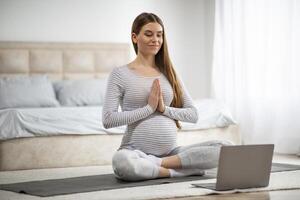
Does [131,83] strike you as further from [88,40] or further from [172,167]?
[88,40]

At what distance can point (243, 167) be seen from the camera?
360 cm

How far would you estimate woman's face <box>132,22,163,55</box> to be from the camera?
13.5 ft

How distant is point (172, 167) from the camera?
A: 412 cm

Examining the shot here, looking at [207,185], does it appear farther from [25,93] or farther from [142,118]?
[25,93]

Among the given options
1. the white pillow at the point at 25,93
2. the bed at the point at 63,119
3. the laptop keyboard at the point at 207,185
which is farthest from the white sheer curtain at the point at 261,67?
the laptop keyboard at the point at 207,185

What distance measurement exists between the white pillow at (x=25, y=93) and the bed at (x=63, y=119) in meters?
0.01

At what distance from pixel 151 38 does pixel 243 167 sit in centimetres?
99

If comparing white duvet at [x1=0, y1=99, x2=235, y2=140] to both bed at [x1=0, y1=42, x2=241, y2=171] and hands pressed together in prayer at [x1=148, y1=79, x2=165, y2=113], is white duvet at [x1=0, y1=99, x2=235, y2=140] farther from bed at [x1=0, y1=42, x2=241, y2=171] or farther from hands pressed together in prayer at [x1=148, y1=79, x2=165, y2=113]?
hands pressed together in prayer at [x1=148, y1=79, x2=165, y2=113]

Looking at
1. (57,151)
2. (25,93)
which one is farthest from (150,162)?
(25,93)

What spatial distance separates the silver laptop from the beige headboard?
338cm

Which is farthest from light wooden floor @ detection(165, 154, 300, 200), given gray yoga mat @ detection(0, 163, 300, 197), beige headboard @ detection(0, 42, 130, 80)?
beige headboard @ detection(0, 42, 130, 80)

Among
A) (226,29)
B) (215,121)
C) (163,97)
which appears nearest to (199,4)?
(226,29)

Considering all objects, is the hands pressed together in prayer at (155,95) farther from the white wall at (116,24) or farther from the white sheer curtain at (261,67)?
the white wall at (116,24)

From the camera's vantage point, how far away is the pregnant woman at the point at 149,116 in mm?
4008
